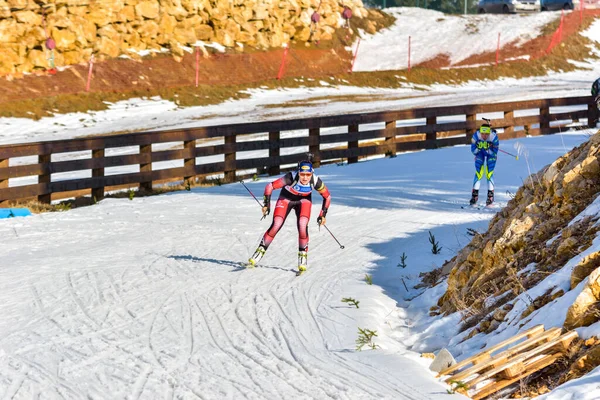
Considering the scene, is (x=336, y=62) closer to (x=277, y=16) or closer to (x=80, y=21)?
(x=277, y=16)

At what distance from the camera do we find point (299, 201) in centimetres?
1291

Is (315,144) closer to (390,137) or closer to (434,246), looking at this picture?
(390,137)

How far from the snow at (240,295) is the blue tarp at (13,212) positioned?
0.38 metres

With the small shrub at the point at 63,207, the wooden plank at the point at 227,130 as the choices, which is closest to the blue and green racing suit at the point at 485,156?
the wooden plank at the point at 227,130

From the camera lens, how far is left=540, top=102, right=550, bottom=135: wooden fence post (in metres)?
25.9

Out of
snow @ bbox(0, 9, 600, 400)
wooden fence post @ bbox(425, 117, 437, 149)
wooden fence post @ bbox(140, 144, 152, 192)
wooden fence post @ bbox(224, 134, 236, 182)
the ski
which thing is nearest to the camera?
snow @ bbox(0, 9, 600, 400)

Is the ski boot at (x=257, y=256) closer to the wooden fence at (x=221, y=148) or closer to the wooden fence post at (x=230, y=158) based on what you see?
the wooden fence at (x=221, y=148)

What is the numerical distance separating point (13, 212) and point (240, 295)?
684 centimetres

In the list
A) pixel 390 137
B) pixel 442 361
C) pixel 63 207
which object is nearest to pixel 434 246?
pixel 442 361

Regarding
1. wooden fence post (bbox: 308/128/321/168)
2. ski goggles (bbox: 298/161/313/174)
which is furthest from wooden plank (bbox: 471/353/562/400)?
wooden fence post (bbox: 308/128/321/168)

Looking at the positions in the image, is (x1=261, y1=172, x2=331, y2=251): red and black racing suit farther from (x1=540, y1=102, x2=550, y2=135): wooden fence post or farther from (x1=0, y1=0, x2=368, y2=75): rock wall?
(x1=0, y1=0, x2=368, y2=75): rock wall

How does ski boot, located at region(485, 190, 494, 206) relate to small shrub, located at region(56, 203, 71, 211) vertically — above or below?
above

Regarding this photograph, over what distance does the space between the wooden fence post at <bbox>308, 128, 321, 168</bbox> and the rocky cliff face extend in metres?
11.3

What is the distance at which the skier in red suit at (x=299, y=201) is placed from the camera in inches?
492
